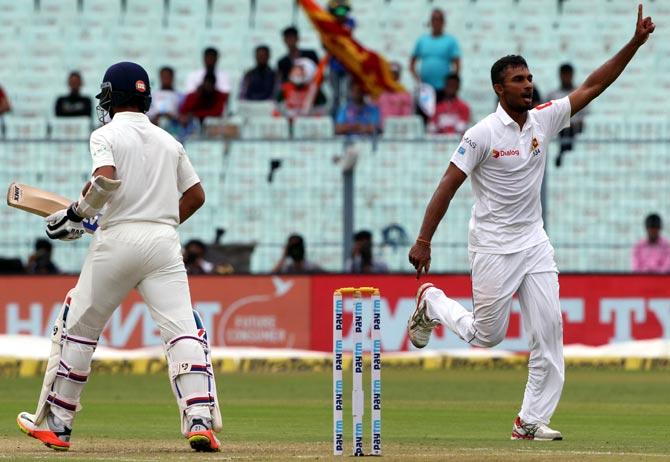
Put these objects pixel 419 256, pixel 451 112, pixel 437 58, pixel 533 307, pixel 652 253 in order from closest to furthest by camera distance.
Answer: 1. pixel 419 256
2. pixel 533 307
3. pixel 652 253
4. pixel 451 112
5. pixel 437 58

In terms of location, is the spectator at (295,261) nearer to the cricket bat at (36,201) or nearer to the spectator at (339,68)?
the spectator at (339,68)

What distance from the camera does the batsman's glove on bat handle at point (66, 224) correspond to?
8.79 m

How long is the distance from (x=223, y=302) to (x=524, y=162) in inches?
353

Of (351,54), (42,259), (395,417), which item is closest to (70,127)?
(42,259)

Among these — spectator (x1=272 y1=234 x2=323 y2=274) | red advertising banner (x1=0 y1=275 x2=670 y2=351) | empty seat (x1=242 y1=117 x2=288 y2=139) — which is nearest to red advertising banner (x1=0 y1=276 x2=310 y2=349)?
red advertising banner (x1=0 y1=275 x2=670 y2=351)

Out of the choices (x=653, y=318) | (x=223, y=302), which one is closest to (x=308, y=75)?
(x=223, y=302)

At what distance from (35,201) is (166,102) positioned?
11459mm

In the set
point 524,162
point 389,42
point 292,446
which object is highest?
point 389,42

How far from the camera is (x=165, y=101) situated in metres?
20.6

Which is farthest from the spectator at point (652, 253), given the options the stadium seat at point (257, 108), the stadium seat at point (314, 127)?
the stadium seat at point (257, 108)

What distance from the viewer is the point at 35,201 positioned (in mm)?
9250

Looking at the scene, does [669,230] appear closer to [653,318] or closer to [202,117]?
→ [653,318]

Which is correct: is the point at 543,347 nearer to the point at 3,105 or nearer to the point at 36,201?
the point at 36,201

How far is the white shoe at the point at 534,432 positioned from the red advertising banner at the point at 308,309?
27.2 ft
